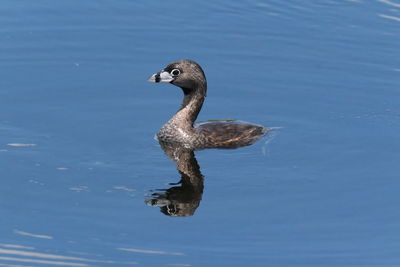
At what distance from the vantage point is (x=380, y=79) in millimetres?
19031

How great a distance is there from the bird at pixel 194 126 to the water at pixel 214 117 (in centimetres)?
27

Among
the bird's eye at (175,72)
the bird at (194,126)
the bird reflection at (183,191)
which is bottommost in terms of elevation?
the bird reflection at (183,191)

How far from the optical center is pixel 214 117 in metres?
17.6

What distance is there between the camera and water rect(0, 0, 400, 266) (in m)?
13.0

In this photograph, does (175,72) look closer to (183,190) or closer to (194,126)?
(194,126)

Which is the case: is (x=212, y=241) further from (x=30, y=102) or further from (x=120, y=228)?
(x=30, y=102)

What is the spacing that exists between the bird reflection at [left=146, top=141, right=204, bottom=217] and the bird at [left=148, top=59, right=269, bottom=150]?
0.36m

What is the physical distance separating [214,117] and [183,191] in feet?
9.63

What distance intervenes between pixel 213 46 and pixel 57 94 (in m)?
3.54

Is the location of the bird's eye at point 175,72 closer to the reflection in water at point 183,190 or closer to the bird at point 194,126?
the bird at point 194,126

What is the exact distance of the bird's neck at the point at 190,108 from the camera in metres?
16.9

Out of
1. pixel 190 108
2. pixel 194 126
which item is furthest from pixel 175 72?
pixel 194 126

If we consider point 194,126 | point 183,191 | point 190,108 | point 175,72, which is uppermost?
point 175,72

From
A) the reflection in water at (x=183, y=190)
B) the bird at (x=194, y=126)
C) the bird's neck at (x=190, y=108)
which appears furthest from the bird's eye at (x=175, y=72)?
the reflection in water at (x=183, y=190)
